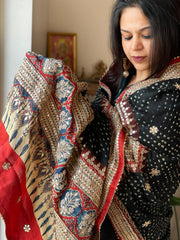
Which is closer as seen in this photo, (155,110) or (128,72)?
(155,110)

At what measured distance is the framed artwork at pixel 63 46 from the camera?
69.6 inches

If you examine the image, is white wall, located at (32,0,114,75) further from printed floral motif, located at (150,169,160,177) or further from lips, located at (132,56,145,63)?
printed floral motif, located at (150,169,160,177)

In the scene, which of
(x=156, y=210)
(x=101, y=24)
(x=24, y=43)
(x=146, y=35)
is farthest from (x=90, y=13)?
(x=156, y=210)

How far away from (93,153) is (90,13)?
1098 millimetres

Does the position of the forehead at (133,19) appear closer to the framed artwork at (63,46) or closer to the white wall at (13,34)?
the white wall at (13,34)

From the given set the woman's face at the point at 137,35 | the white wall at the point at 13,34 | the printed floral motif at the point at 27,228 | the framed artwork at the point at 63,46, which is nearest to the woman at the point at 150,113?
the woman's face at the point at 137,35

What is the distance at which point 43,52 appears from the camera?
5.57 feet

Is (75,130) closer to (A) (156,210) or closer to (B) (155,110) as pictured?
(B) (155,110)

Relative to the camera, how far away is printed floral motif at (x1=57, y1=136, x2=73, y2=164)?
1.01m

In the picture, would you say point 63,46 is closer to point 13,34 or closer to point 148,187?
point 13,34


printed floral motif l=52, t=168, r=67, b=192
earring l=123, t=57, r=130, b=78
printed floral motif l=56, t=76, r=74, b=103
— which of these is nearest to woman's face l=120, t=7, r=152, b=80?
earring l=123, t=57, r=130, b=78

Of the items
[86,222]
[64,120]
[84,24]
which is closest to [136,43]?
[64,120]

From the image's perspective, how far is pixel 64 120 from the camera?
40.6 inches

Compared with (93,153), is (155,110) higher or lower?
higher
